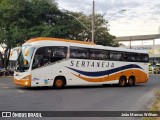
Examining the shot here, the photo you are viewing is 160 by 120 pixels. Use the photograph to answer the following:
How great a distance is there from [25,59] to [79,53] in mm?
4082

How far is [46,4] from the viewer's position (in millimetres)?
41938

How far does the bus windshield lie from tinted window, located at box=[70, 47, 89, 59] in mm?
3049

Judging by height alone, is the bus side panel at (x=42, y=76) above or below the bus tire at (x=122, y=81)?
above

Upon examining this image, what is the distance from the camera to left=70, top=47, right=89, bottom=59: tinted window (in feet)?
75.2

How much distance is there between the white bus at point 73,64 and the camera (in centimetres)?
2095

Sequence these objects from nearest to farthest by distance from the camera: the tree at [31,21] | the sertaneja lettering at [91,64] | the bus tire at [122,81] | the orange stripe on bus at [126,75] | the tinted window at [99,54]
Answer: the sertaneja lettering at [91,64], the tinted window at [99,54], the orange stripe on bus at [126,75], the bus tire at [122,81], the tree at [31,21]

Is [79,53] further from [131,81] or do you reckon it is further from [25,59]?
[131,81]

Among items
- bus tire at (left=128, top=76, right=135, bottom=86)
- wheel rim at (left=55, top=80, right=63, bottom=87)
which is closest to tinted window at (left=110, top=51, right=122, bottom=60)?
bus tire at (left=128, top=76, right=135, bottom=86)

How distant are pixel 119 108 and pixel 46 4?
30.0 metres

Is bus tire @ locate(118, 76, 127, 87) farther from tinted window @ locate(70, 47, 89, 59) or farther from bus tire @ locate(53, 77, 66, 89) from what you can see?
bus tire @ locate(53, 77, 66, 89)

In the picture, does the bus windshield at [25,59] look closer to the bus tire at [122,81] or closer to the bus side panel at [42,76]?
the bus side panel at [42,76]

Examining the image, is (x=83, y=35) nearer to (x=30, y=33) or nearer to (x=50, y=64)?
(x=30, y=33)

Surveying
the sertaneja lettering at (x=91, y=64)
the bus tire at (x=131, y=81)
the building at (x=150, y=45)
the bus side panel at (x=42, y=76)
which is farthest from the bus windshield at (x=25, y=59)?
the building at (x=150, y=45)

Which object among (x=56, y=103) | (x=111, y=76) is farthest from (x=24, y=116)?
(x=111, y=76)
